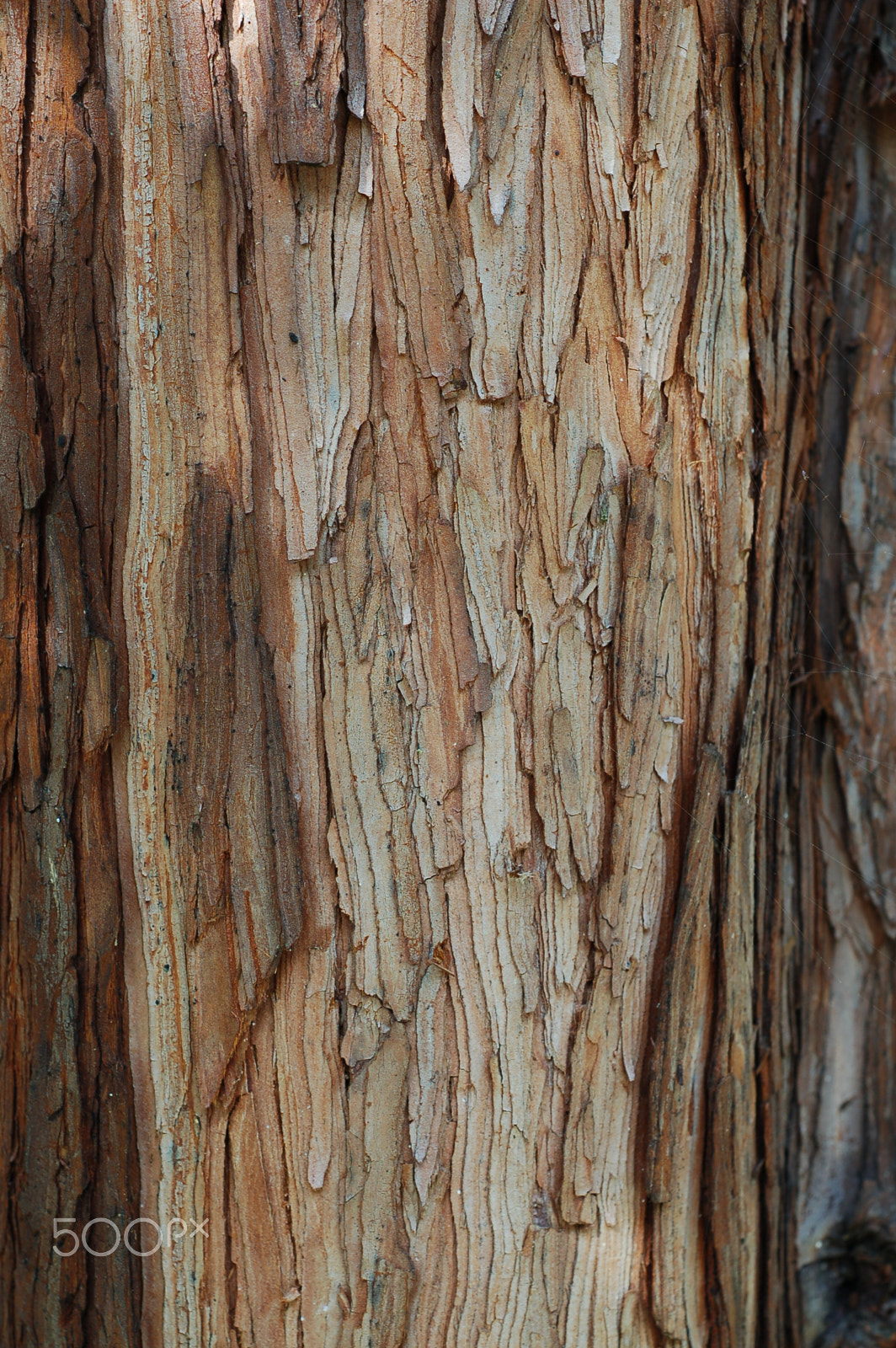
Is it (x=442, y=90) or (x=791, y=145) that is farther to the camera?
(x=791, y=145)

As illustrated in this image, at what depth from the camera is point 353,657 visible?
2.74ft

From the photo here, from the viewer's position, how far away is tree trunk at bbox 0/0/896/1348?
0.81 meters

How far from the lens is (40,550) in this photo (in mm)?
836

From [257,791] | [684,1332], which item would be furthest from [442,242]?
[684,1332]

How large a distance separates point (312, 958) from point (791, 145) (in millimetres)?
993

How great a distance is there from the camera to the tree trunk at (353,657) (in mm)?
809

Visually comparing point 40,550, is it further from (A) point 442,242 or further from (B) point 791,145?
(B) point 791,145
